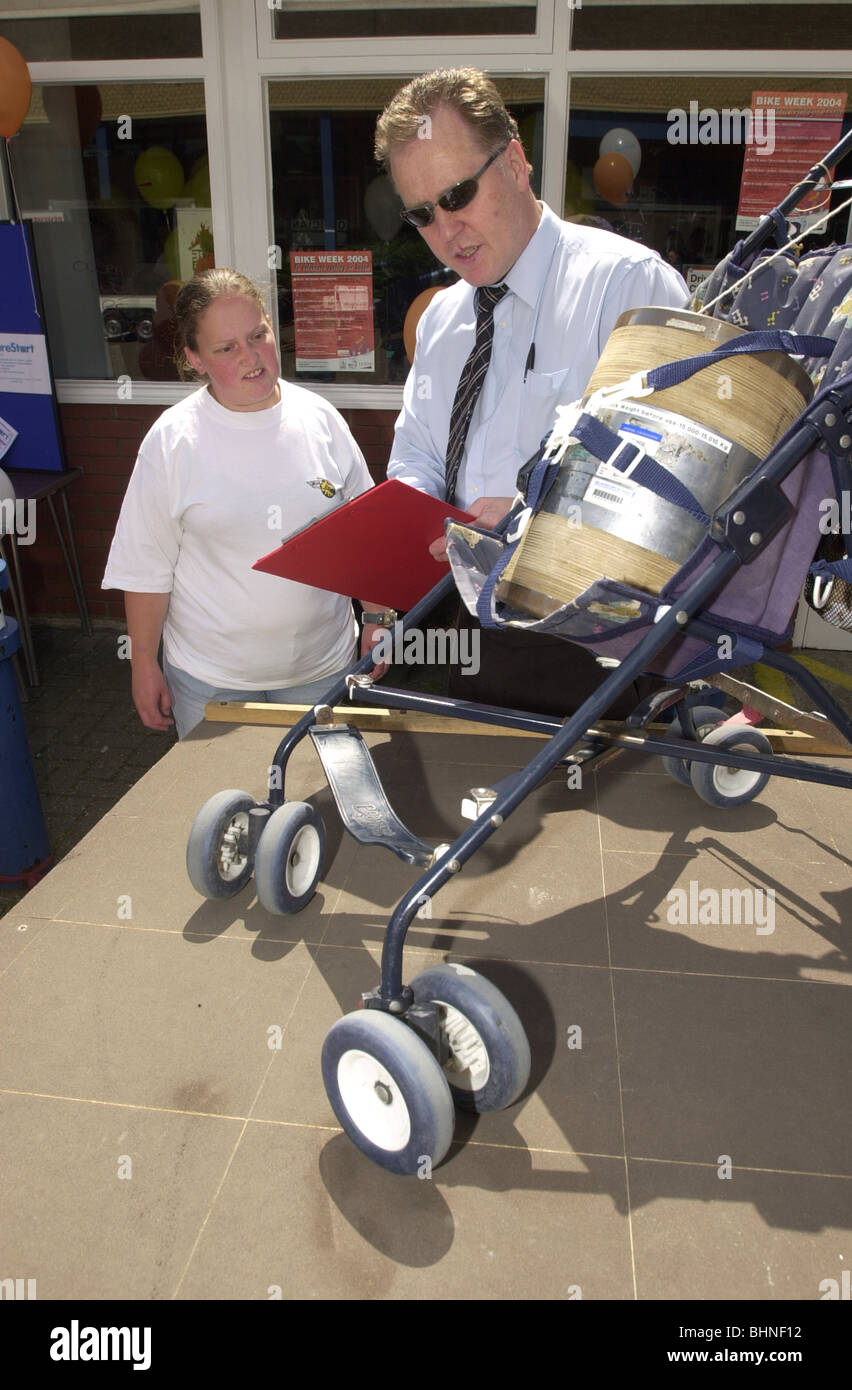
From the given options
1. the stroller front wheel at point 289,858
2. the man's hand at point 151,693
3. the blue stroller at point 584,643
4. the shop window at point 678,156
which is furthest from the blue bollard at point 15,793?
the shop window at point 678,156

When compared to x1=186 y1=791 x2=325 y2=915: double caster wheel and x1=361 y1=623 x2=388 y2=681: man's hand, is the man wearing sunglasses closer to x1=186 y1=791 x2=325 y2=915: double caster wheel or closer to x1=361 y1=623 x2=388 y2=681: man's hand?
x1=361 y1=623 x2=388 y2=681: man's hand

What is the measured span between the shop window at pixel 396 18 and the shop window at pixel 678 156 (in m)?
0.49

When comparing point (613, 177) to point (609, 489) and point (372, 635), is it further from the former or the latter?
point (609, 489)

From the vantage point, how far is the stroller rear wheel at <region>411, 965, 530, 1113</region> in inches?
61.8

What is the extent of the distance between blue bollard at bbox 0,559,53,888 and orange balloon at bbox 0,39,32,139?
3.15m

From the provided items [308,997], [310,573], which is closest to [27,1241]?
[308,997]

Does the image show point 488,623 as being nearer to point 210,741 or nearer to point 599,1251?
point 599,1251

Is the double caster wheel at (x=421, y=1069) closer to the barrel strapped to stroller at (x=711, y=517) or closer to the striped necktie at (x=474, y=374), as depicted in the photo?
the barrel strapped to stroller at (x=711, y=517)

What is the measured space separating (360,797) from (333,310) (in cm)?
449

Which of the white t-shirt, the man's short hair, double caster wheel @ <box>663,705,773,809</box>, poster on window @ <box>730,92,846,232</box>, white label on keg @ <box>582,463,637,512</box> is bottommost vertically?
double caster wheel @ <box>663,705,773,809</box>

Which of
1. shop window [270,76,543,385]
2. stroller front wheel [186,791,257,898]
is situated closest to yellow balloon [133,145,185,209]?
shop window [270,76,543,385]

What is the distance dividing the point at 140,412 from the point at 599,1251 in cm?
571

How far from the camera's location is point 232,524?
2846mm

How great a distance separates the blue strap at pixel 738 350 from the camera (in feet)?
5.46
